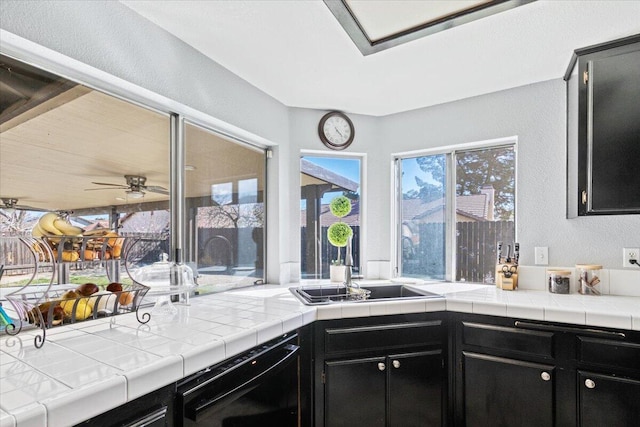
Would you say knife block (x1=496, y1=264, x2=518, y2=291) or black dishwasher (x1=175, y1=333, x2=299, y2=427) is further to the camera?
knife block (x1=496, y1=264, x2=518, y2=291)

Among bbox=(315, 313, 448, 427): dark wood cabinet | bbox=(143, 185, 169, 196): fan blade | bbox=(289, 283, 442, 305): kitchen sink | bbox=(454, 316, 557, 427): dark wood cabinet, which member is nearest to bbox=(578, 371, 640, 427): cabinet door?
bbox=(454, 316, 557, 427): dark wood cabinet

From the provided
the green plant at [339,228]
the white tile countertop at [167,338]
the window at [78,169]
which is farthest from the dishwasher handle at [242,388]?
the green plant at [339,228]

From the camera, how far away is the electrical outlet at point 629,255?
1989mm

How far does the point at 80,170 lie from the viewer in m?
1.50

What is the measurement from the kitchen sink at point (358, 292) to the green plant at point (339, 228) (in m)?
0.30

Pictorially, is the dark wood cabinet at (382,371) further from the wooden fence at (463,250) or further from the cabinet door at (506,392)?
the wooden fence at (463,250)

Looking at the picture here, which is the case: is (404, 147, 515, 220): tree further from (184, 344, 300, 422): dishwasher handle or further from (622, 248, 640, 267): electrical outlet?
(184, 344, 300, 422): dishwasher handle

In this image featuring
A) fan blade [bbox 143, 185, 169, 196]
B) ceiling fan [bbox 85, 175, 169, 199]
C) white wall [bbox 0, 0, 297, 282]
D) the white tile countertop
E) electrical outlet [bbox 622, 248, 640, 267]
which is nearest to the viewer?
the white tile countertop

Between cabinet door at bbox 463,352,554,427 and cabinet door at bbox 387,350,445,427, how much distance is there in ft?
0.46

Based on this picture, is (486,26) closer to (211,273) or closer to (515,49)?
(515,49)

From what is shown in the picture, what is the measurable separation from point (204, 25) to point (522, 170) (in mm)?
2120

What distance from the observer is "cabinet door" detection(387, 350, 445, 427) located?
183cm

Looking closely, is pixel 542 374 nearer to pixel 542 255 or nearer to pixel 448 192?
pixel 542 255

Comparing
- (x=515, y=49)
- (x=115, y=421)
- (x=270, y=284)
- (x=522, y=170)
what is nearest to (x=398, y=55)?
(x=515, y=49)
